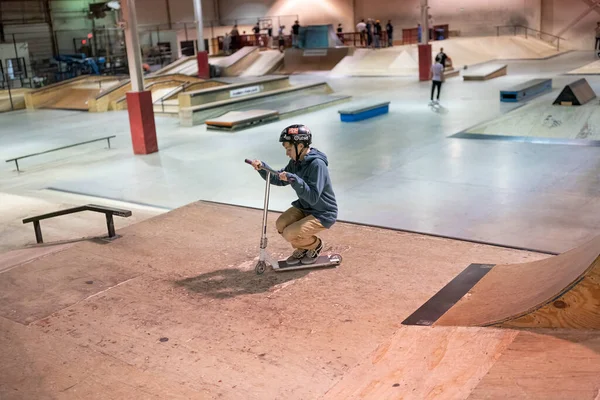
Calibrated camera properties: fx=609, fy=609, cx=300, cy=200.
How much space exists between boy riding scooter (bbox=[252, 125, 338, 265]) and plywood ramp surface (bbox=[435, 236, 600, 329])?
1.48m

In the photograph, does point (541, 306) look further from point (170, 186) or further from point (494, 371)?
point (170, 186)

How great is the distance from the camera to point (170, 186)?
1039 centimetres

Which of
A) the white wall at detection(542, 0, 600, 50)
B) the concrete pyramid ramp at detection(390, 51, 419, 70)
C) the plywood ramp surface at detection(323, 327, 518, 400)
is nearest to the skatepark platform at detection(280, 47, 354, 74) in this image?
the concrete pyramid ramp at detection(390, 51, 419, 70)

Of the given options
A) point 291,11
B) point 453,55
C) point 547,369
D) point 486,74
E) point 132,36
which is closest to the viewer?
point 547,369

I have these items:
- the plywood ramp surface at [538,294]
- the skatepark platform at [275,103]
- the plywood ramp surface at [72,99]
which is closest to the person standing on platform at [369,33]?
the skatepark platform at [275,103]

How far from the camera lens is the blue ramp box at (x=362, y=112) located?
53.0 feet

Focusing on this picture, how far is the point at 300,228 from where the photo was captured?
5.43 meters

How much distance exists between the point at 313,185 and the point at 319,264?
2.74 feet

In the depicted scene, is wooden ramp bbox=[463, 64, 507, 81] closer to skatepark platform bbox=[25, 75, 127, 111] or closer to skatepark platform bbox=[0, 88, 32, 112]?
skatepark platform bbox=[25, 75, 127, 111]

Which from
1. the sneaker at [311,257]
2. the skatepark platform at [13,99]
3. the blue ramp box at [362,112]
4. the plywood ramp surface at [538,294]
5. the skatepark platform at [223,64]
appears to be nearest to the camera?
the plywood ramp surface at [538,294]

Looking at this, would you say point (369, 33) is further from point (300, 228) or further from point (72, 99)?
point (300, 228)

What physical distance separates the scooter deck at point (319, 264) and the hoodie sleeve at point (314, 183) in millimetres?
724

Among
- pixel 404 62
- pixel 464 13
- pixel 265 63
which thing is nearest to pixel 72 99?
pixel 265 63

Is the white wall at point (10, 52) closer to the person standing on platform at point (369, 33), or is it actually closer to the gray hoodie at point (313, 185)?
the person standing on platform at point (369, 33)
